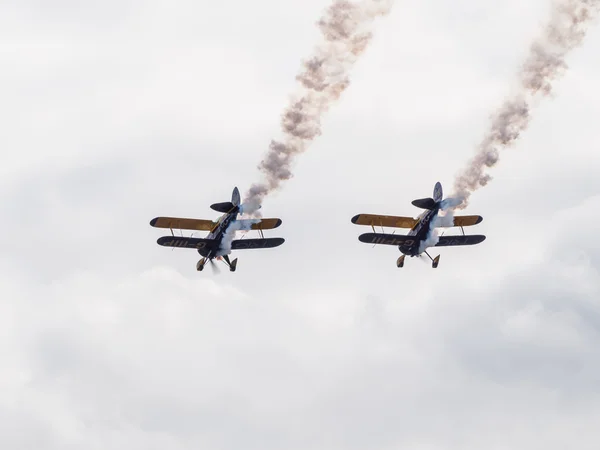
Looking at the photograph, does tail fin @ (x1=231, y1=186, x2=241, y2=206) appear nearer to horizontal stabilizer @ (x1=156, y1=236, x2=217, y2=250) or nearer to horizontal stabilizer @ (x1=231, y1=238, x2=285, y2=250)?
horizontal stabilizer @ (x1=156, y1=236, x2=217, y2=250)

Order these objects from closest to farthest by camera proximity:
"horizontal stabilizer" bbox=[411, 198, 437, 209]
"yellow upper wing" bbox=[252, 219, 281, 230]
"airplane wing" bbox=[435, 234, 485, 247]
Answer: "horizontal stabilizer" bbox=[411, 198, 437, 209]
"airplane wing" bbox=[435, 234, 485, 247]
"yellow upper wing" bbox=[252, 219, 281, 230]

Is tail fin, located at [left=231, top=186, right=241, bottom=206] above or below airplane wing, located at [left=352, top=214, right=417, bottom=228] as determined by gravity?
below

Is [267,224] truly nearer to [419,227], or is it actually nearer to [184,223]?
[184,223]

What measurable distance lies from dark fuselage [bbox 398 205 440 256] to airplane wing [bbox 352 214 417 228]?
126 cm

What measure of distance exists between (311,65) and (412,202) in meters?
11.1

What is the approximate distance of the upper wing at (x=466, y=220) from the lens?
148625mm

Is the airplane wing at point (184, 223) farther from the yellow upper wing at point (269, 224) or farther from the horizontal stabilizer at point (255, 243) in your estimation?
the yellow upper wing at point (269, 224)

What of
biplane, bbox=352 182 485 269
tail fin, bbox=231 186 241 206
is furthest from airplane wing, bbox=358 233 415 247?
tail fin, bbox=231 186 241 206

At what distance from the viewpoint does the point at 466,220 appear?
149 meters

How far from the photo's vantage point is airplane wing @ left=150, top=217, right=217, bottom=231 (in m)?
148

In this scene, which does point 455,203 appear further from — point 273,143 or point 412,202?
point 273,143

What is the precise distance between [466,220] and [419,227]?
497 centimetres

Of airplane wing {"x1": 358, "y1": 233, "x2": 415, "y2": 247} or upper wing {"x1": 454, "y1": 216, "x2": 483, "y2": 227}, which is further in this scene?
upper wing {"x1": 454, "y1": 216, "x2": 483, "y2": 227}

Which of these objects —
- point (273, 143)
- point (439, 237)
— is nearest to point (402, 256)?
point (439, 237)
